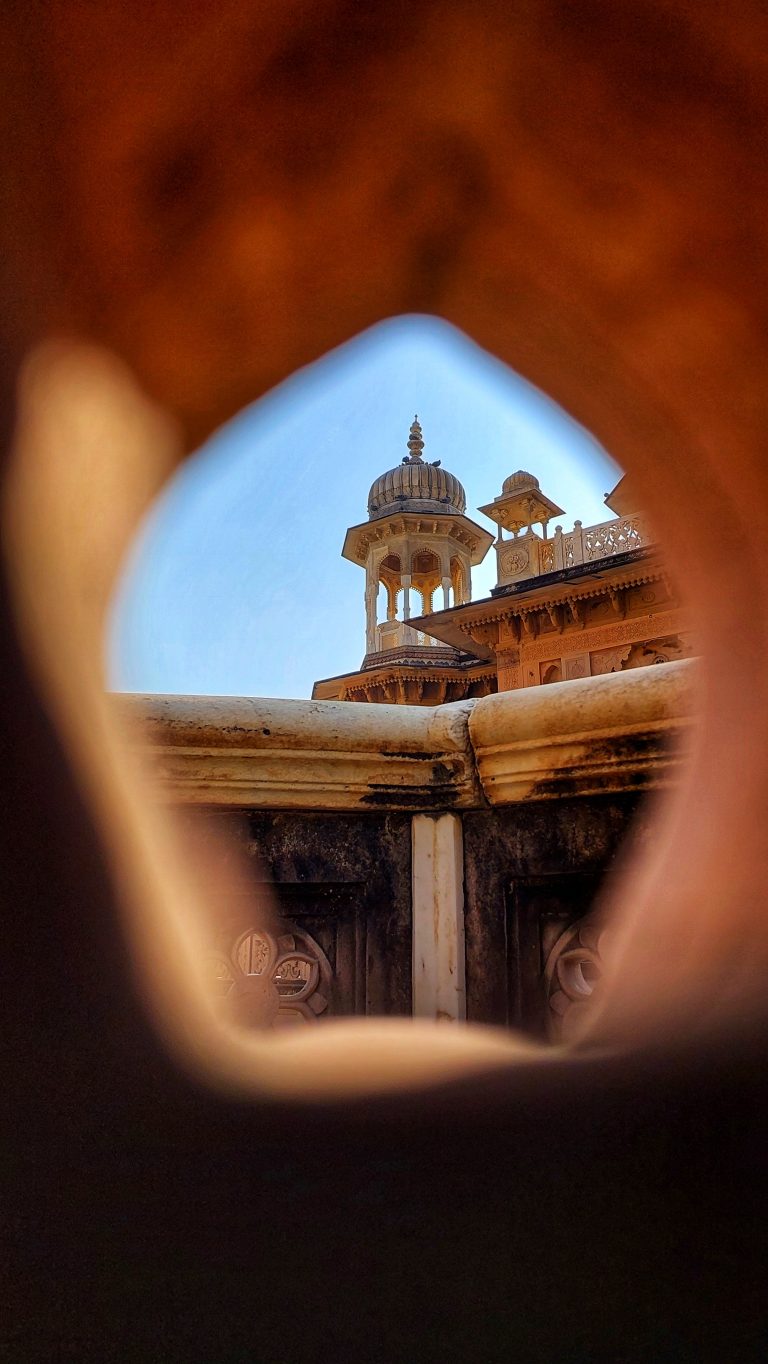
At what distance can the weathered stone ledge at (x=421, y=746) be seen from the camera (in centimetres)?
145

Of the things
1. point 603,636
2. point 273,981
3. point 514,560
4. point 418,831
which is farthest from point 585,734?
point 514,560

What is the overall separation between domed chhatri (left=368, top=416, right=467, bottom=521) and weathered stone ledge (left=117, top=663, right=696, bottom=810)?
16612 mm

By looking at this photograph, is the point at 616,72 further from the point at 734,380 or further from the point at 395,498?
the point at 395,498

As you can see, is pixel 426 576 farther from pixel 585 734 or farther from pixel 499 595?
pixel 585 734

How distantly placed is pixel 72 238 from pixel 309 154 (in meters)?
0.34

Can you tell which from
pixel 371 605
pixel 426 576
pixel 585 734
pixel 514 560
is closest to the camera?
pixel 585 734

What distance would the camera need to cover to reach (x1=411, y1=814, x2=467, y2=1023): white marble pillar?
1690mm

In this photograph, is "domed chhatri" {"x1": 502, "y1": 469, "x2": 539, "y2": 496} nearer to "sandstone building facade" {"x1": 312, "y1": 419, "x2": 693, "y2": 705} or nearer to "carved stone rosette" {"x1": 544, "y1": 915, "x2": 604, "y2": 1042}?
"sandstone building facade" {"x1": 312, "y1": 419, "x2": 693, "y2": 705}

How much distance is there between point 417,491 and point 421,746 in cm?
1755

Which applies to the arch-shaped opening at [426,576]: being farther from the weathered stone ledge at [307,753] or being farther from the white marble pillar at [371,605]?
the weathered stone ledge at [307,753]

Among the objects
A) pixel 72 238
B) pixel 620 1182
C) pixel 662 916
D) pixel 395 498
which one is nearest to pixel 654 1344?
pixel 620 1182

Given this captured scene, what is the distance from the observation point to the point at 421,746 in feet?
5.45

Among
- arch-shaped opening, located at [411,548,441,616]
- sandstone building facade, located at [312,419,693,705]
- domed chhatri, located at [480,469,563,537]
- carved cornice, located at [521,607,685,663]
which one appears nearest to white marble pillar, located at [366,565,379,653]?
sandstone building facade, located at [312,419,693,705]

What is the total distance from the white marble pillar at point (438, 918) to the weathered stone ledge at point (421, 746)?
0.24 ft
